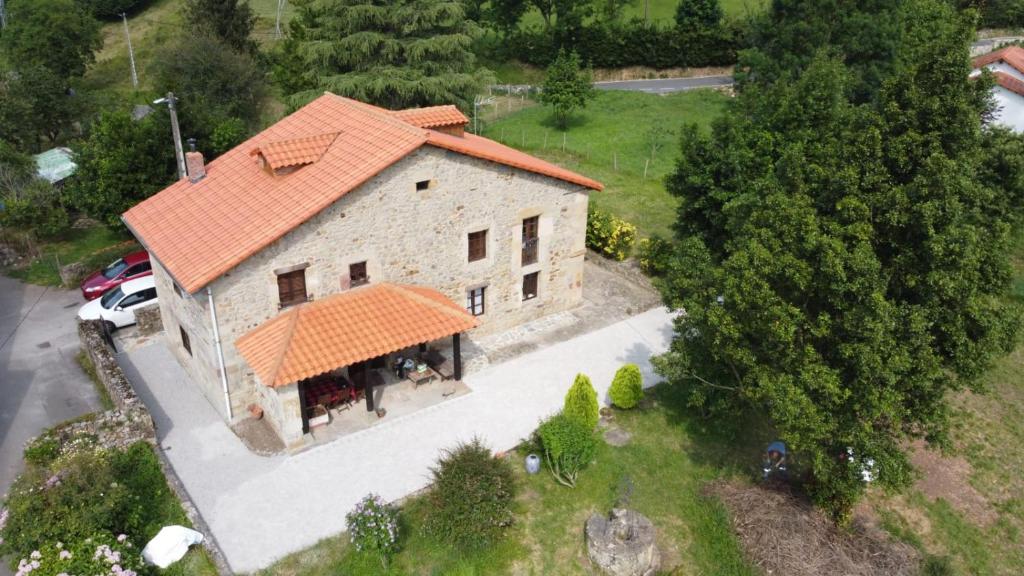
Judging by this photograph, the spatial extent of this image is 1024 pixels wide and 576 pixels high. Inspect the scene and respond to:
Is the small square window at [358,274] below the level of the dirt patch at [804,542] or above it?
above

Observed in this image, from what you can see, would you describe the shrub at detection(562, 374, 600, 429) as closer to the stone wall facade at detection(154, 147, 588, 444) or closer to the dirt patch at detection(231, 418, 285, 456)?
the stone wall facade at detection(154, 147, 588, 444)

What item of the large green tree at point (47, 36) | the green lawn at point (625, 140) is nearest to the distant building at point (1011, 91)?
the green lawn at point (625, 140)

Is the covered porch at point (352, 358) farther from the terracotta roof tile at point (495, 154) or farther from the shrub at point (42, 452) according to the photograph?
the shrub at point (42, 452)

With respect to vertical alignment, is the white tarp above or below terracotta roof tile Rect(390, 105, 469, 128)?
below

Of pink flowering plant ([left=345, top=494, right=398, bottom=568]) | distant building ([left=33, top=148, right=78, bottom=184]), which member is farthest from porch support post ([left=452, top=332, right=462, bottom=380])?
distant building ([left=33, top=148, right=78, bottom=184])

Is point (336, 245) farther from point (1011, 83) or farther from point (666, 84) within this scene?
point (666, 84)

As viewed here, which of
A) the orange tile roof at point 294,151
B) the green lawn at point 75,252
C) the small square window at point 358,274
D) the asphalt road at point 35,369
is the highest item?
the orange tile roof at point 294,151

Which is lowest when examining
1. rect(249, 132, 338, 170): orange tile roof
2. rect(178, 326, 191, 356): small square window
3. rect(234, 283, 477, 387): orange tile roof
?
rect(178, 326, 191, 356): small square window
